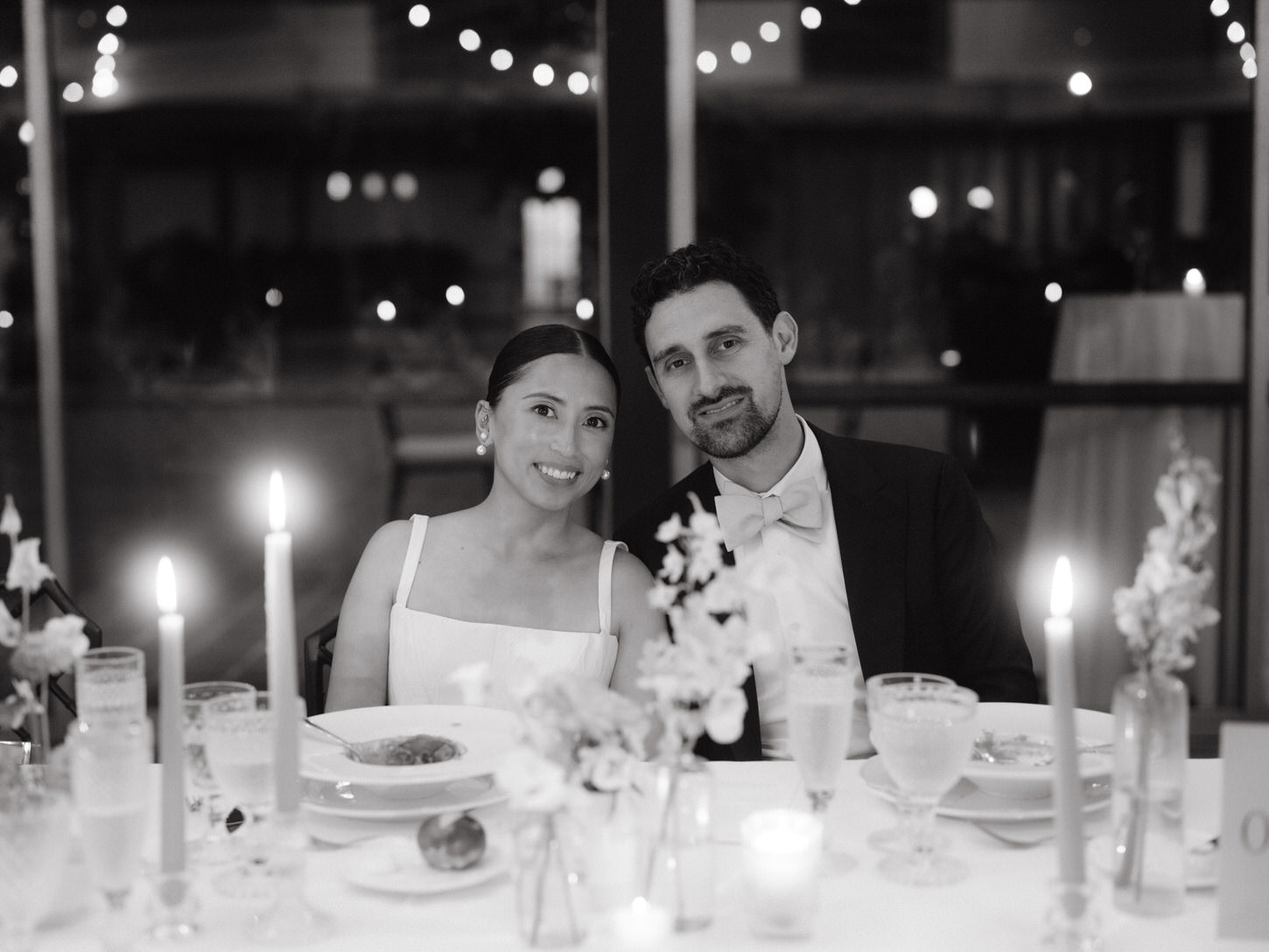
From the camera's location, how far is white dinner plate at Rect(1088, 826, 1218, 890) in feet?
4.27

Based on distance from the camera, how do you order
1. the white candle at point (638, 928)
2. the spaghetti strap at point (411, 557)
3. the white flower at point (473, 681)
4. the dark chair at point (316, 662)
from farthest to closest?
the spaghetti strap at point (411, 557), the dark chair at point (316, 662), the white candle at point (638, 928), the white flower at point (473, 681)

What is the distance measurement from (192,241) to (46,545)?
17.2 ft

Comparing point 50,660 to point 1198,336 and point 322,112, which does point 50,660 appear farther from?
point 322,112

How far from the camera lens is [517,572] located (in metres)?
2.36

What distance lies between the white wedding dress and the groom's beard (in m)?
0.26

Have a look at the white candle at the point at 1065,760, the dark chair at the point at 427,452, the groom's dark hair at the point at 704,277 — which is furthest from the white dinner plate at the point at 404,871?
the dark chair at the point at 427,452

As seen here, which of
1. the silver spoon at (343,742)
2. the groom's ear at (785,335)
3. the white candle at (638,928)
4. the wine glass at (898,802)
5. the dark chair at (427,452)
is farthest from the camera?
the dark chair at (427,452)

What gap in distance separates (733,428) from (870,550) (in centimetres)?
33

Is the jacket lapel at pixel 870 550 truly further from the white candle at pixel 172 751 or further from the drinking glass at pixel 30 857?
the drinking glass at pixel 30 857

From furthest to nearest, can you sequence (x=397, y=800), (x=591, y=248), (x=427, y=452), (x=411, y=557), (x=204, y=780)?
(x=591, y=248), (x=427, y=452), (x=411, y=557), (x=397, y=800), (x=204, y=780)

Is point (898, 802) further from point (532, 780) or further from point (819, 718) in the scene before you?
point (532, 780)

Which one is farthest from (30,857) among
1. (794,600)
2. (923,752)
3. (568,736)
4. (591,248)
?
(591,248)

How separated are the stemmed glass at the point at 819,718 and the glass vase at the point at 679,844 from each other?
17cm

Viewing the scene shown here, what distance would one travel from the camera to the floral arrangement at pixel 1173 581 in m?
1.19
